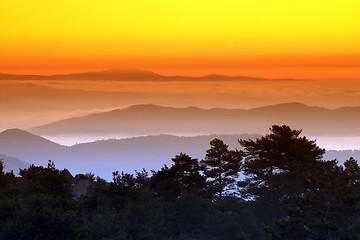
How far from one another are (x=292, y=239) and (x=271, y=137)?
27500mm

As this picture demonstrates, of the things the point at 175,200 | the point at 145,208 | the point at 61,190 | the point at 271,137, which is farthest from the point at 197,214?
the point at 271,137

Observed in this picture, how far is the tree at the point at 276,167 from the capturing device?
58.7m

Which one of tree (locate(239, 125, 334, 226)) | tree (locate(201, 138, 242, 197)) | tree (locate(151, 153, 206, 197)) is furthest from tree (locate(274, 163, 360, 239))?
tree (locate(201, 138, 242, 197))

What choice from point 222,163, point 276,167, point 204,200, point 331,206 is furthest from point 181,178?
point 331,206

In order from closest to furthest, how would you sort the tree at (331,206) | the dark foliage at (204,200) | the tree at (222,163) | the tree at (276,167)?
the tree at (331,206)
the dark foliage at (204,200)
the tree at (276,167)
the tree at (222,163)

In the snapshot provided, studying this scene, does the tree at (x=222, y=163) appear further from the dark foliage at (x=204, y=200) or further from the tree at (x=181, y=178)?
the tree at (x=181, y=178)

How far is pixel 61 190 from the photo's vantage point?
4303 cm

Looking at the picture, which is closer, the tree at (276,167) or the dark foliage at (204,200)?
the dark foliage at (204,200)

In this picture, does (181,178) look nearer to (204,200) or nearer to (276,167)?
(204,200)

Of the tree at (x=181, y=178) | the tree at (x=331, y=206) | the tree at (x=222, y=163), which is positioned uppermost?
the tree at (x=222, y=163)

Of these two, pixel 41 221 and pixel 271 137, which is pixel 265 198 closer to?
pixel 271 137

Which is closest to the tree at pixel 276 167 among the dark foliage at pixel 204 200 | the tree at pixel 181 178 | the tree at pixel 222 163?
the dark foliage at pixel 204 200

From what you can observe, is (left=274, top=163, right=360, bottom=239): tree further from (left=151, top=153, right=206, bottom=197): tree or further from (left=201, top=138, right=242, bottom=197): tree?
(left=201, top=138, right=242, bottom=197): tree

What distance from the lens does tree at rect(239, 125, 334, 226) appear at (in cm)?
5871
